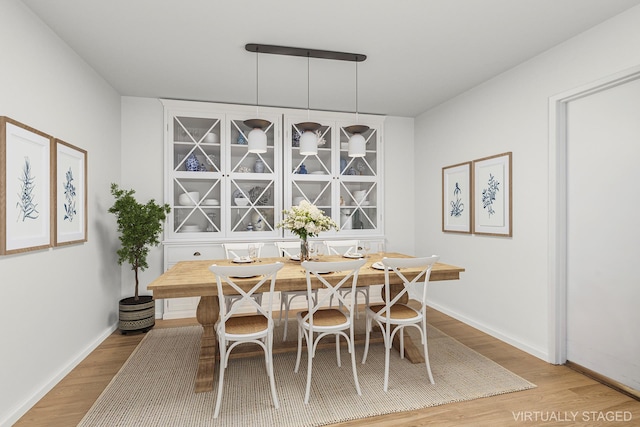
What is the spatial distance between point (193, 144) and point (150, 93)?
0.68 meters

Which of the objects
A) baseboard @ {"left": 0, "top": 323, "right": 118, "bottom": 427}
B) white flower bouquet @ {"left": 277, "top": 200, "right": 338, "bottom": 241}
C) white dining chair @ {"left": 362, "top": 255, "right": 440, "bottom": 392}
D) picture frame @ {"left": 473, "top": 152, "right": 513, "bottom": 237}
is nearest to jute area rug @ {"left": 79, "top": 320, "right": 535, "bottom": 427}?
white dining chair @ {"left": 362, "top": 255, "right": 440, "bottom": 392}

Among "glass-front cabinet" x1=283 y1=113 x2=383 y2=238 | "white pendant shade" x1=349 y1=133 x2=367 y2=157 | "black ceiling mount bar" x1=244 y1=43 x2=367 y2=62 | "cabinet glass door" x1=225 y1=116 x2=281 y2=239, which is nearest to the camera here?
"black ceiling mount bar" x1=244 y1=43 x2=367 y2=62

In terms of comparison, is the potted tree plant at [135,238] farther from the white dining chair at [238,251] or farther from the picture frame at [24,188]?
the picture frame at [24,188]

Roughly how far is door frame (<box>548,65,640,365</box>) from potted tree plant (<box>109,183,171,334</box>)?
3.51 m

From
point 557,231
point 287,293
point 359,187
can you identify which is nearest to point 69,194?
point 287,293

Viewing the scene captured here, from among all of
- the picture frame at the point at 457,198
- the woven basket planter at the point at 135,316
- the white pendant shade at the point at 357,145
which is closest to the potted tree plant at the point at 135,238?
the woven basket planter at the point at 135,316

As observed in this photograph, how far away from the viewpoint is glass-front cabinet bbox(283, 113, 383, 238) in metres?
4.20

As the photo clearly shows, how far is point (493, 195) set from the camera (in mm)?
3244

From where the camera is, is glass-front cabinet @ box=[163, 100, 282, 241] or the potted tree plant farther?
glass-front cabinet @ box=[163, 100, 282, 241]

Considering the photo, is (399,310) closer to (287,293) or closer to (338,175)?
(287,293)

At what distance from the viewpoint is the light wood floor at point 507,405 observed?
1.93 metres

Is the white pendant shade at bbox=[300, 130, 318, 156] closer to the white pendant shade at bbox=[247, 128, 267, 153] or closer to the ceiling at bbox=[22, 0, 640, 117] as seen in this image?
the white pendant shade at bbox=[247, 128, 267, 153]

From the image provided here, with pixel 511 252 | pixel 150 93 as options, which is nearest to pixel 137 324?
pixel 150 93

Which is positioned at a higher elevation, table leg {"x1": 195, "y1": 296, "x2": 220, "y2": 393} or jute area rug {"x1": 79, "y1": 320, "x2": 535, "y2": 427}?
table leg {"x1": 195, "y1": 296, "x2": 220, "y2": 393}
